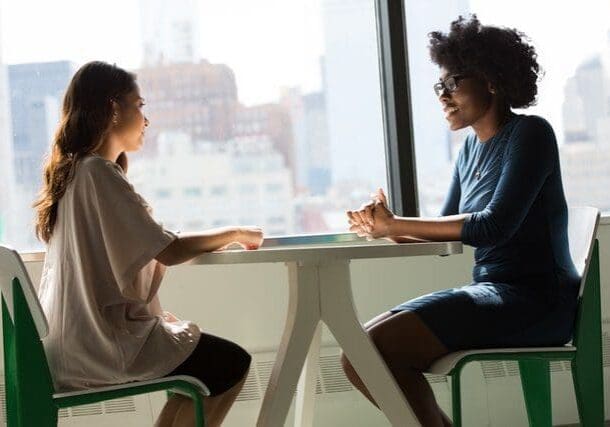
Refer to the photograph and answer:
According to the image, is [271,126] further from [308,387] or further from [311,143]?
[308,387]

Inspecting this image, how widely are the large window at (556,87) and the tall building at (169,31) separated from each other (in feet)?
2.58

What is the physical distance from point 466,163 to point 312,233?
0.86 m

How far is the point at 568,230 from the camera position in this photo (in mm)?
2797

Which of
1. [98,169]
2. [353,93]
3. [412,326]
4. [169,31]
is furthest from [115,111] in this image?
[353,93]

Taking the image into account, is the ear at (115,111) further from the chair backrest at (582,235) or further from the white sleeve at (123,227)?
the chair backrest at (582,235)

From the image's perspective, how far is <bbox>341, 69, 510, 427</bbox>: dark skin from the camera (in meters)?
2.46

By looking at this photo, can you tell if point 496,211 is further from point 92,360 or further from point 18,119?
point 18,119

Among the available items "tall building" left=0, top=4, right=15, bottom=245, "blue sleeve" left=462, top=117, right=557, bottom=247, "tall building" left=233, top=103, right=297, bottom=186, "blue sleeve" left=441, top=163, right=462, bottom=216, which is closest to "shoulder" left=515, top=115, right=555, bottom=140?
"blue sleeve" left=462, top=117, right=557, bottom=247

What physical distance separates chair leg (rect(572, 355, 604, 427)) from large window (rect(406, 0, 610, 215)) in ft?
4.31

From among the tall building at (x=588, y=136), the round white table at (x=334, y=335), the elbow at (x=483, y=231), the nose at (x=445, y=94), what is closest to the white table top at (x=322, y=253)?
the round white table at (x=334, y=335)

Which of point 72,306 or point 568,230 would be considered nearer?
point 72,306

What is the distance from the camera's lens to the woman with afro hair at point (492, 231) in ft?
8.21

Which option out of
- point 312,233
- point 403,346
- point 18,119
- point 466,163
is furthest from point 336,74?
point 403,346

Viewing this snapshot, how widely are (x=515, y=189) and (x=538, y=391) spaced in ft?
1.98
